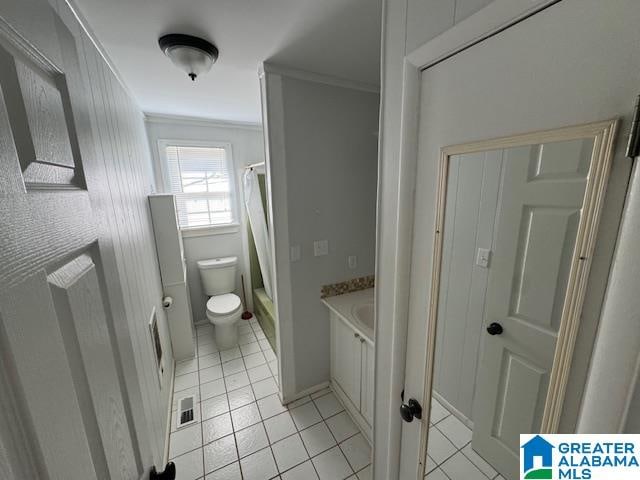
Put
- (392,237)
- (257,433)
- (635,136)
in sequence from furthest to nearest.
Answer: (257,433), (392,237), (635,136)

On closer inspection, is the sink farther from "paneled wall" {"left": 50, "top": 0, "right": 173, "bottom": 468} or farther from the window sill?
the window sill

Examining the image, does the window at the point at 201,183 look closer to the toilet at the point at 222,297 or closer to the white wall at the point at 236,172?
the white wall at the point at 236,172

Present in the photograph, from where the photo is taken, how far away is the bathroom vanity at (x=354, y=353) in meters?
1.64

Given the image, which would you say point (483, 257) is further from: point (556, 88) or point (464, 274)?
point (556, 88)

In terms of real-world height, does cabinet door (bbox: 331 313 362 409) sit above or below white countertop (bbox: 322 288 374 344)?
below

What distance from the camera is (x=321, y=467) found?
156 cm

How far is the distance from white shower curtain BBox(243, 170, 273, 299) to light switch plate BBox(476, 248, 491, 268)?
226cm


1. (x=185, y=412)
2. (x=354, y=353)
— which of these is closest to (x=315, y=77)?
(x=354, y=353)

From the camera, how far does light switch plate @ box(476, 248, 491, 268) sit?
0.68 m

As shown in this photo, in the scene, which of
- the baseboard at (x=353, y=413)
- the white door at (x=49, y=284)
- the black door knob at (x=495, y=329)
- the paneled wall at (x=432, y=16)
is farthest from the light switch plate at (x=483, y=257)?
the baseboard at (x=353, y=413)

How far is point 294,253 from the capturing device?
185 centimetres

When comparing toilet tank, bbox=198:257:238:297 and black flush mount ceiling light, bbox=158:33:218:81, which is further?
toilet tank, bbox=198:257:238:297

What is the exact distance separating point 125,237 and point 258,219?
1.56 meters

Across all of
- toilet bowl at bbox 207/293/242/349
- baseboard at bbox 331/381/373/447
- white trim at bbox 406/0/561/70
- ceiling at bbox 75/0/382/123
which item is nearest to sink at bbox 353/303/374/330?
A: baseboard at bbox 331/381/373/447
